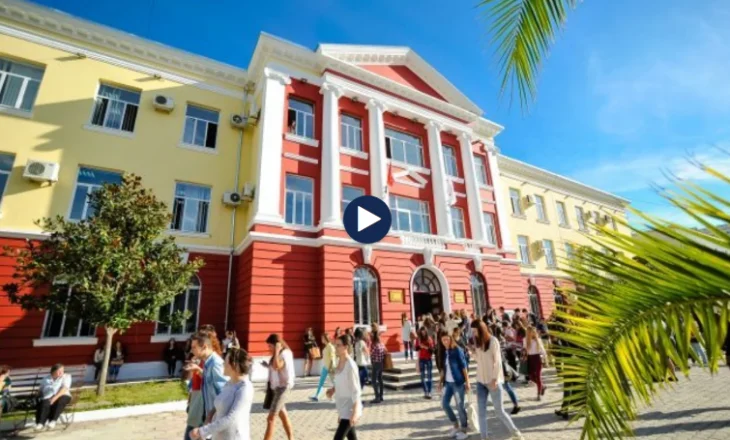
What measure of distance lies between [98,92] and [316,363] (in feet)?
45.8

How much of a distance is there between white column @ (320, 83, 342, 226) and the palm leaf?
44.2 feet

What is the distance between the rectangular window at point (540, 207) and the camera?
2745 cm

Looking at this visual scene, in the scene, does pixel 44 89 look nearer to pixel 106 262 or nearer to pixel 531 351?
pixel 106 262

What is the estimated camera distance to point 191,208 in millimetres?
14883

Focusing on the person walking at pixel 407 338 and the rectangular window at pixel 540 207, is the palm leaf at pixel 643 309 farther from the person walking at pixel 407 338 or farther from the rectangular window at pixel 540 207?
the rectangular window at pixel 540 207

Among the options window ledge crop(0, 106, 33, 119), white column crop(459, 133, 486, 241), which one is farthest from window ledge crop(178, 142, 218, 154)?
white column crop(459, 133, 486, 241)

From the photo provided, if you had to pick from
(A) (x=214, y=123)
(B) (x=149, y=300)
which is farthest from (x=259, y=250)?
(A) (x=214, y=123)

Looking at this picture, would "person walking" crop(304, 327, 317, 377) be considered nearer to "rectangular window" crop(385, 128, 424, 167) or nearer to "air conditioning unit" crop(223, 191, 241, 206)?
"air conditioning unit" crop(223, 191, 241, 206)

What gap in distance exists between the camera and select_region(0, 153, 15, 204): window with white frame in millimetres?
12031

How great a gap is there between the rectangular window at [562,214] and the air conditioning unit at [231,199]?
81.2 ft

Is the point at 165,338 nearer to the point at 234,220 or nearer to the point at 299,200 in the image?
the point at 234,220

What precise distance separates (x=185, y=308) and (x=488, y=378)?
12.1 m

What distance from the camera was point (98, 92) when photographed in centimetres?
1430

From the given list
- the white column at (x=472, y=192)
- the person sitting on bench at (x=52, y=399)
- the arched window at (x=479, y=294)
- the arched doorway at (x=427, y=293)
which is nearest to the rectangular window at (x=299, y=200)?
the arched doorway at (x=427, y=293)
